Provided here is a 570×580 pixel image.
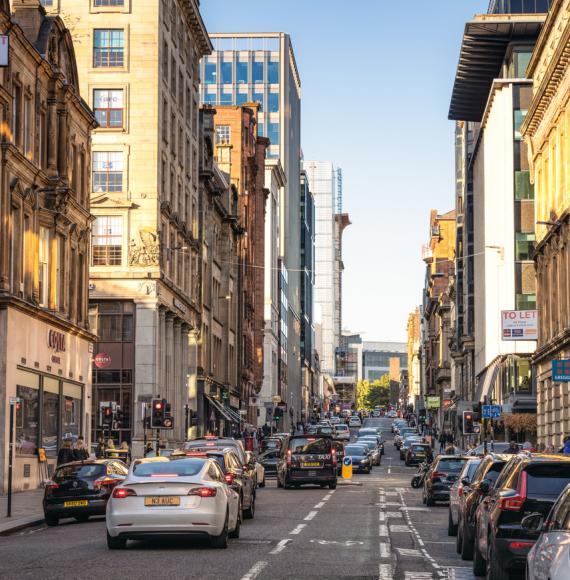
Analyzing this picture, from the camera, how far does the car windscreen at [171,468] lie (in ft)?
67.3

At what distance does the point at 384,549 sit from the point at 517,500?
6.81 meters

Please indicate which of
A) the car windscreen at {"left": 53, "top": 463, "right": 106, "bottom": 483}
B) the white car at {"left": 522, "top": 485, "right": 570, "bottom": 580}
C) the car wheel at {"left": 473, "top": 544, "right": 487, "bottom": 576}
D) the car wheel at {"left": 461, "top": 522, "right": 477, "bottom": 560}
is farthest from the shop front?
the white car at {"left": 522, "top": 485, "right": 570, "bottom": 580}

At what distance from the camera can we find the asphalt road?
17031mm

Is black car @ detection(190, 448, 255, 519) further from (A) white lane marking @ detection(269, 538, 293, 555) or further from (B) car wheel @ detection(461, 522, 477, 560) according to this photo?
(B) car wheel @ detection(461, 522, 477, 560)

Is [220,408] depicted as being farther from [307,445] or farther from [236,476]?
[236,476]

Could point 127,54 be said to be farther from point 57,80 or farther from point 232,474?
point 232,474

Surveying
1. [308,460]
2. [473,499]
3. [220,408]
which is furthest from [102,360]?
[473,499]

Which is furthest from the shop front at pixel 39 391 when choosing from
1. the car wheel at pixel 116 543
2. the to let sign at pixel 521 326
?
the to let sign at pixel 521 326

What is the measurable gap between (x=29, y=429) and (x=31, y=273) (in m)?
5.21

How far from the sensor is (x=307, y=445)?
150ft

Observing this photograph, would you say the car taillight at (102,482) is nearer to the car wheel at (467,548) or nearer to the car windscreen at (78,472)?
the car windscreen at (78,472)

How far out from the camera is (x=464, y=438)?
10212cm

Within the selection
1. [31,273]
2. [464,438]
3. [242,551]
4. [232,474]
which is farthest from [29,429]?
[464,438]

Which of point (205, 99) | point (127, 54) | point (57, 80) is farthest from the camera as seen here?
point (205, 99)
